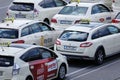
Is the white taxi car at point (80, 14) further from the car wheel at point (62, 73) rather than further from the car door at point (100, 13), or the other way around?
the car wheel at point (62, 73)

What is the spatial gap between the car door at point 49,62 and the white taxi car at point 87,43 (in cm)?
284

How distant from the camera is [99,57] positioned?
20953 millimetres

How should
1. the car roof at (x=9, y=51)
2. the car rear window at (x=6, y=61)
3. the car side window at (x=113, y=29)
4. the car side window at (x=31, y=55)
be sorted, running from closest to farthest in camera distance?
1. the car rear window at (x=6, y=61)
2. the car roof at (x=9, y=51)
3. the car side window at (x=31, y=55)
4. the car side window at (x=113, y=29)

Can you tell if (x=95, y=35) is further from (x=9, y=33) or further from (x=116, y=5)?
→ (x=116, y=5)

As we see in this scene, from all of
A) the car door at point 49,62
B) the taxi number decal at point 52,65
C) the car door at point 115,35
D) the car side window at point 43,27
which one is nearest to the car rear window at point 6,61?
the car door at point 49,62

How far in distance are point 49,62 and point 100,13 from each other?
10026mm

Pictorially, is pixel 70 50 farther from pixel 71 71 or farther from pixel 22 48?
pixel 22 48

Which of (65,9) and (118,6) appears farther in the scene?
(118,6)

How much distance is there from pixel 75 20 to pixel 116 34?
331 cm

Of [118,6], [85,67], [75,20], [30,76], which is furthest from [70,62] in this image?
[118,6]

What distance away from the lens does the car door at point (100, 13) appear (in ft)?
86.5

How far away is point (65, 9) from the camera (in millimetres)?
26109

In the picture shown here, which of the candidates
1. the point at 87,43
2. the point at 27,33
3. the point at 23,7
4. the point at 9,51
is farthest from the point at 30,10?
the point at 9,51

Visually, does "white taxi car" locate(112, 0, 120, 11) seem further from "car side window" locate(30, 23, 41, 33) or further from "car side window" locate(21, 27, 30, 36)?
"car side window" locate(21, 27, 30, 36)
